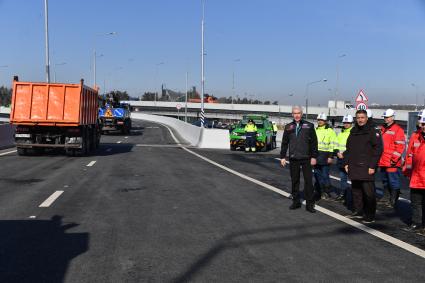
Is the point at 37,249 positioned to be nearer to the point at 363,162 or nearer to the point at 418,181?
the point at 363,162

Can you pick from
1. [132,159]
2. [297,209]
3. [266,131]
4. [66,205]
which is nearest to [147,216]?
[66,205]

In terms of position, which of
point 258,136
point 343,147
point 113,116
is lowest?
point 258,136

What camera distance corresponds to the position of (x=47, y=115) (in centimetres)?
1941

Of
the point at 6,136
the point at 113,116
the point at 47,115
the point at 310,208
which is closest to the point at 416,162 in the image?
the point at 310,208

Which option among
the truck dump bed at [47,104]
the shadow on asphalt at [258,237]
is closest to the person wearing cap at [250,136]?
the truck dump bed at [47,104]

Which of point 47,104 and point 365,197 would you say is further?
point 47,104

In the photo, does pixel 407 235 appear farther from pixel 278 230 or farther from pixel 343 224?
pixel 278 230

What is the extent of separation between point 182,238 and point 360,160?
3.34 m

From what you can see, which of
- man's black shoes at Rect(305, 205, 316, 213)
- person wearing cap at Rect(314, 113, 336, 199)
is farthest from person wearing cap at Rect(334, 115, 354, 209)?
man's black shoes at Rect(305, 205, 316, 213)

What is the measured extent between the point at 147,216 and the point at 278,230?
2151 mm

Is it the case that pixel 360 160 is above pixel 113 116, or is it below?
below

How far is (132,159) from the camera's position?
1931cm

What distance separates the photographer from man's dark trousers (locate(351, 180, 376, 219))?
27.1 feet

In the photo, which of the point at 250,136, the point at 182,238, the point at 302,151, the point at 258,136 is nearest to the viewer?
the point at 182,238
